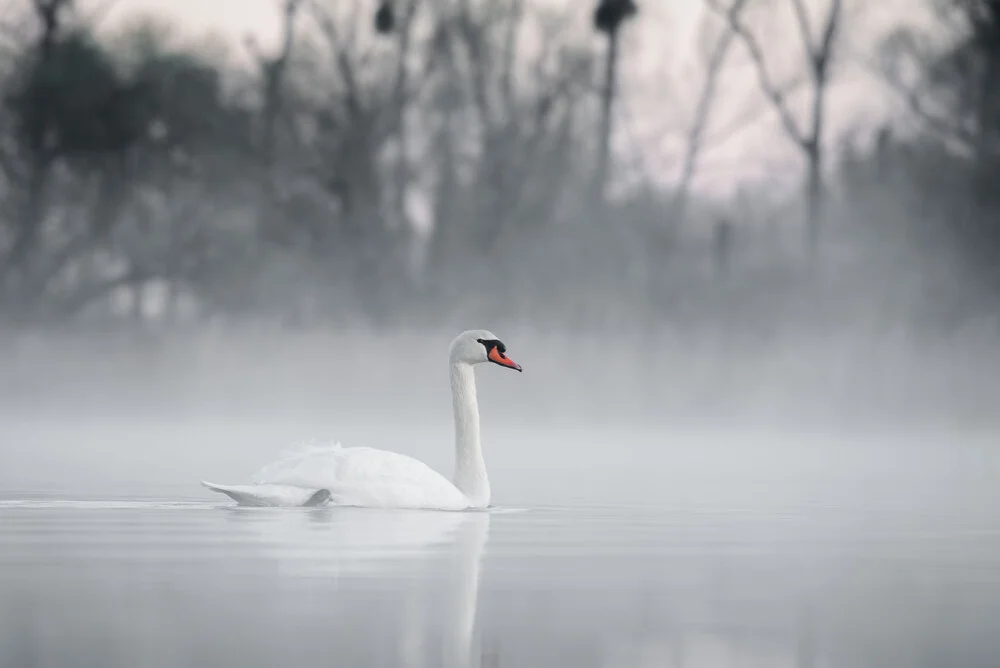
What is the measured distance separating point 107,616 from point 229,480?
24.1 ft

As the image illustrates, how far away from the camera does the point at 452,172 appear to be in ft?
99.8

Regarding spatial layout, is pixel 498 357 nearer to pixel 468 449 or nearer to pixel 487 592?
pixel 468 449

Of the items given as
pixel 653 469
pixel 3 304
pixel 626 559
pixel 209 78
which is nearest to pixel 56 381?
pixel 3 304

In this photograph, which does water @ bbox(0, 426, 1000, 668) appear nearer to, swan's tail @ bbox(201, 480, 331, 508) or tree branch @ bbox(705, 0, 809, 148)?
swan's tail @ bbox(201, 480, 331, 508)

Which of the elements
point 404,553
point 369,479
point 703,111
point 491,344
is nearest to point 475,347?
point 491,344

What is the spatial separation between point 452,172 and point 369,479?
20.6 meters

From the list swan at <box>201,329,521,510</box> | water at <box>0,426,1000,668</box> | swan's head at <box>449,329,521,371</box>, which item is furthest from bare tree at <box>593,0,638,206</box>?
swan at <box>201,329,521,510</box>

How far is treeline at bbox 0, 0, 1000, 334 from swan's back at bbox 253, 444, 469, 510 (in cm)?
1934

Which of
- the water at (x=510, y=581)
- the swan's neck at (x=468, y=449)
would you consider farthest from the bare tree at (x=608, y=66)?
the swan's neck at (x=468, y=449)

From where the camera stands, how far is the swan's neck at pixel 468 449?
1046cm

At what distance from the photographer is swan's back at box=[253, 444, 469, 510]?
10062 mm

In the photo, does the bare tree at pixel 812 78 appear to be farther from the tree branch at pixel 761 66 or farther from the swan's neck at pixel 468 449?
the swan's neck at pixel 468 449

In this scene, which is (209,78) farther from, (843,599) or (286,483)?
(843,599)

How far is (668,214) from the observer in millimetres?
31062
